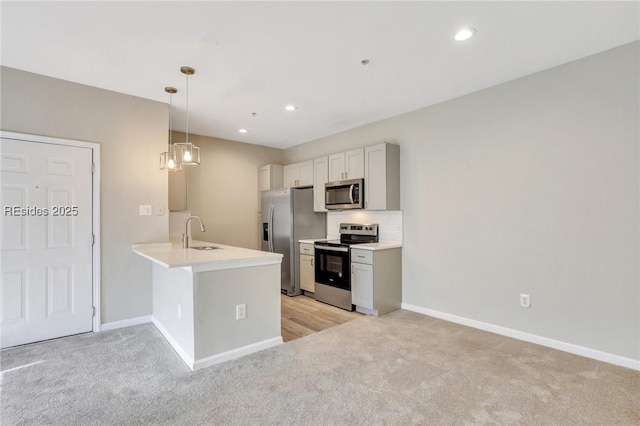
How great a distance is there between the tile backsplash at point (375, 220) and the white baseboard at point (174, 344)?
9.14ft

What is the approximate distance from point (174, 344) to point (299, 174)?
3289 mm

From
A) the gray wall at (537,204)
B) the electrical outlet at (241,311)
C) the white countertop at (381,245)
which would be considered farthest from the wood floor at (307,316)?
the gray wall at (537,204)

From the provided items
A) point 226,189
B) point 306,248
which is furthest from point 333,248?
point 226,189

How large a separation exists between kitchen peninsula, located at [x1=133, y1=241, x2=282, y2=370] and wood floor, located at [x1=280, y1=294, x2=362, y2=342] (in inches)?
17.4

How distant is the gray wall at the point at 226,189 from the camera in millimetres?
5062

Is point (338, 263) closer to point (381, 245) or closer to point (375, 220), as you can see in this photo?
point (381, 245)

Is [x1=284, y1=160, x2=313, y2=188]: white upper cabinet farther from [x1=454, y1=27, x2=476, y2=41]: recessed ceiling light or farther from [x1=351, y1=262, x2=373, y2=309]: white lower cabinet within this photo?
[x1=454, y1=27, x2=476, y2=41]: recessed ceiling light

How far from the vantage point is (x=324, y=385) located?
221 centimetres

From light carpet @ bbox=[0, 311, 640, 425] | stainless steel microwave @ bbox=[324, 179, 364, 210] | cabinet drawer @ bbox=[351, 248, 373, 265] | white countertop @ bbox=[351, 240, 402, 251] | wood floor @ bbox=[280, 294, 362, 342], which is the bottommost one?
wood floor @ bbox=[280, 294, 362, 342]

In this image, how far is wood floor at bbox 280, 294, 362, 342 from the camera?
3.32 meters

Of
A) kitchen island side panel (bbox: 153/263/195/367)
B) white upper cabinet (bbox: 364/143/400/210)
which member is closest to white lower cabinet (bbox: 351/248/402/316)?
white upper cabinet (bbox: 364/143/400/210)

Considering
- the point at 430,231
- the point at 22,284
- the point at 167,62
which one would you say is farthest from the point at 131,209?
the point at 430,231

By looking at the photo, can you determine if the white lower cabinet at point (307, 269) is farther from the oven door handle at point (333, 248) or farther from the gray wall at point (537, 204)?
the gray wall at point (537, 204)

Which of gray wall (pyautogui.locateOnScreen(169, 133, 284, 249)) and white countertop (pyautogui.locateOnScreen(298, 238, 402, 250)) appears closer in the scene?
white countertop (pyautogui.locateOnScreen(298, 238, 402, 250))
